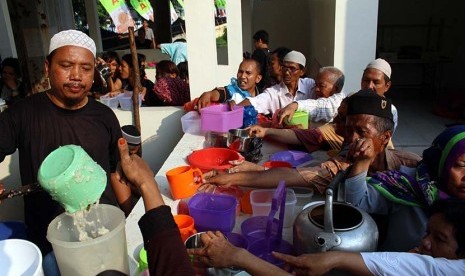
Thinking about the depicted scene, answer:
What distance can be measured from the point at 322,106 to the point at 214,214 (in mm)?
2157

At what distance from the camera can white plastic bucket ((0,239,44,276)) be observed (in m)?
1.11

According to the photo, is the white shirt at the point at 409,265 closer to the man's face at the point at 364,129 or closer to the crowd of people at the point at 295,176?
the crowd of people at the point at 295,176

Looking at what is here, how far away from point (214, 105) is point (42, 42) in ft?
14.9

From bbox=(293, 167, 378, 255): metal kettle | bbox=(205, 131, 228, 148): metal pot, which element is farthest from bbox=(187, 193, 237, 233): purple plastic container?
bbox=(205, 131, 228, 148): metal pot

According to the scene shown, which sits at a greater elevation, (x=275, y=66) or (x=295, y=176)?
(x=275, y=66)

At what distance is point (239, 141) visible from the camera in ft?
9.20

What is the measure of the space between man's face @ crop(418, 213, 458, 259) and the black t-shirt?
5.69ft

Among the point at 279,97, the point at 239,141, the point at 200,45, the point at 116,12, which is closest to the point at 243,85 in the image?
the point at 279,97

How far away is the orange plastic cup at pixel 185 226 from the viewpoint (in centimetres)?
171

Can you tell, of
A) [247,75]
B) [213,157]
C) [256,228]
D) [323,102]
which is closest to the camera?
[256,228]

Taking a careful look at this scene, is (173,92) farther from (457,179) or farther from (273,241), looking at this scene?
(457,179)

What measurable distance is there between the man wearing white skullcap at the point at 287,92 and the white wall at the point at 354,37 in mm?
1240

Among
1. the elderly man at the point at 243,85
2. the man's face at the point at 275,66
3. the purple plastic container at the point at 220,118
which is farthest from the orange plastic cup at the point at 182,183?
the man's face at the point at 275,66

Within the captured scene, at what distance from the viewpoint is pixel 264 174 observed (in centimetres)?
222
